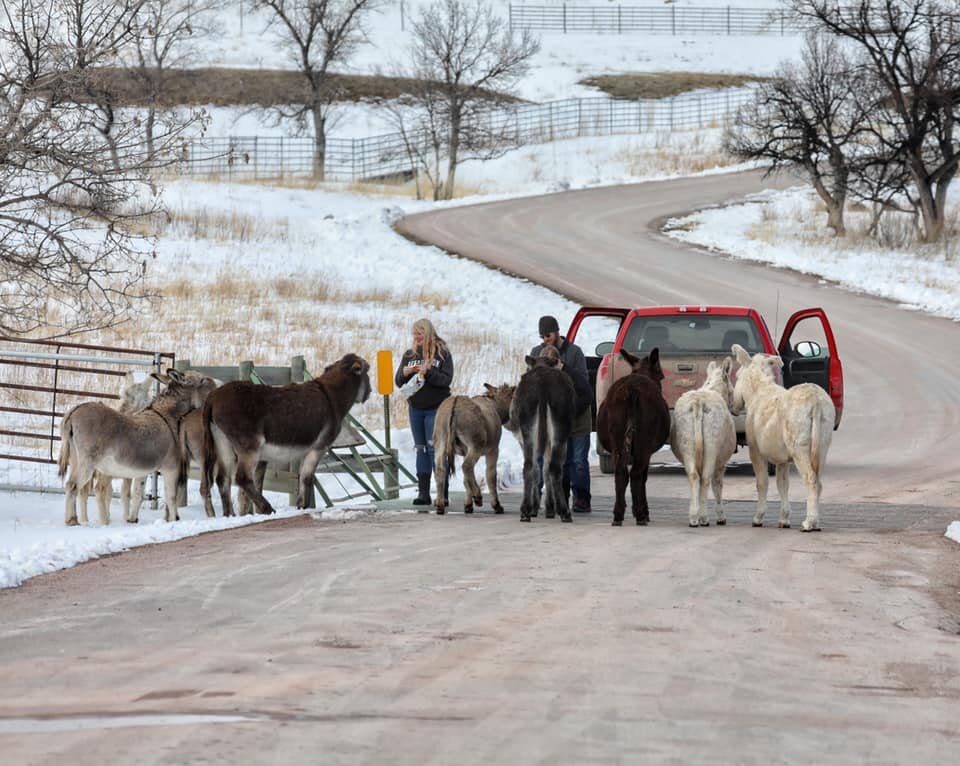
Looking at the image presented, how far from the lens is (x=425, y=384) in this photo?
15141mm

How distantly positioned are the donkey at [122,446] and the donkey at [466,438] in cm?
272

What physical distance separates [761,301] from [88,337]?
16.3m

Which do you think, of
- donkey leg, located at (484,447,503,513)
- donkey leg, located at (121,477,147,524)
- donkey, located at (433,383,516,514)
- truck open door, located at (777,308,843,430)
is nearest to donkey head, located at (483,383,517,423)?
donkey, located at (433,383,516,514)

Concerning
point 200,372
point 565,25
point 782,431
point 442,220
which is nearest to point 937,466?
point 782,431

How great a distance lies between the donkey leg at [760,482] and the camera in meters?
13.5

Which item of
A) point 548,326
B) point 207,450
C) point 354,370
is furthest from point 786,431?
point 207,450

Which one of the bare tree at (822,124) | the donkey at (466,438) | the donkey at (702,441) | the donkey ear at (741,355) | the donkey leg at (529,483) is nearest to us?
the donkey at (702,441)

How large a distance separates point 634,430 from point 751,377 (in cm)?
161

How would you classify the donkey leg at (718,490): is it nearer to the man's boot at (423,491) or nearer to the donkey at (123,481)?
the man's boot at (423,491)

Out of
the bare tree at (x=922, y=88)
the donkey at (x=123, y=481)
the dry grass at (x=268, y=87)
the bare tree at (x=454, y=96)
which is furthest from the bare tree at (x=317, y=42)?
the donkey at (x=123, y=481)

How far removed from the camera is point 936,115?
149ft

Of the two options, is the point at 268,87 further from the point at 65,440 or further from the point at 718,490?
the point at 718,490

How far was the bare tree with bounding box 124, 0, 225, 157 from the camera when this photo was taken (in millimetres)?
17094

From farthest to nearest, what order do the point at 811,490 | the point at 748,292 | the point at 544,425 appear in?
the point at 748,292
the point at 544,425
the point at 811,490
